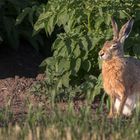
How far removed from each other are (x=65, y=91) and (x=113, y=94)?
1.11 metres

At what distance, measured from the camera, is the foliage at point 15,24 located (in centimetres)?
1299

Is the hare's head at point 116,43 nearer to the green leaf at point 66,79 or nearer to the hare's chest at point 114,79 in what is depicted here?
the hare's chest at point 114,79

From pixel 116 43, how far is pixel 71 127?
2438mm

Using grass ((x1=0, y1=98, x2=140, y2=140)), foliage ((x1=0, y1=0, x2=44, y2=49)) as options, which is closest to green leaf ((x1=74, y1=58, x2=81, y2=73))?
foliage ((x1=0, y1=0, x2=44, y2=49))

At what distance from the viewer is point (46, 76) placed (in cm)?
1179

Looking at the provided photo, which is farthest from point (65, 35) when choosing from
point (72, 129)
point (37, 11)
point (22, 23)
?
point (72, 129)

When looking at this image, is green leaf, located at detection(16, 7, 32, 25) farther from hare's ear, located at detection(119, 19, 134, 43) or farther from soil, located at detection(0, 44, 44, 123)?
hare's ear, located at detection(119, 19, 134, 43)

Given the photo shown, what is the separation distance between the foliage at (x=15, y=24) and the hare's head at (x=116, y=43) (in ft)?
8.30

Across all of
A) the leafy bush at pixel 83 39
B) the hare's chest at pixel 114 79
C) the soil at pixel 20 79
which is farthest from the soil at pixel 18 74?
the hare's chest at pixel 114 79

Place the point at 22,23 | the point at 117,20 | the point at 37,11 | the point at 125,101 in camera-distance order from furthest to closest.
A: the point at 22,23 < the point at 37,11 < the point at 117,20 < the point at 125,101

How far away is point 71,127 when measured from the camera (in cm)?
808

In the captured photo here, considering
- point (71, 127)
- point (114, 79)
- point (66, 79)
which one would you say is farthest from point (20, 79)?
point (71, 127)

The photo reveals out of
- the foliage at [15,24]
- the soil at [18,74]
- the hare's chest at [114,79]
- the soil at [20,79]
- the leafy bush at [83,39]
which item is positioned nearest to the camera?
the hare's chest at [114,79]

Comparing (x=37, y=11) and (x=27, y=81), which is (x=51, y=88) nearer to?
(x=27, y=81)
